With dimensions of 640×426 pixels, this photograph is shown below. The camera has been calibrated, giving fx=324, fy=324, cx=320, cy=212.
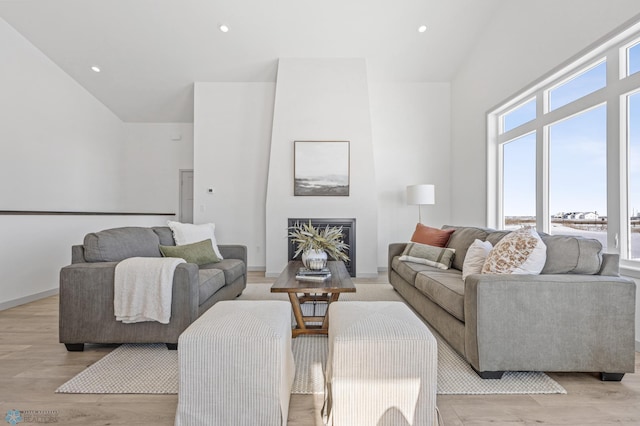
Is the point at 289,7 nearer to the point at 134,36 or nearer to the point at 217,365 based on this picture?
the point at 134,36

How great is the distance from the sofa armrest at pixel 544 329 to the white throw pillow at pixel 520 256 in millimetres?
204

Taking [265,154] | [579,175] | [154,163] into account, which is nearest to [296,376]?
[579,175]

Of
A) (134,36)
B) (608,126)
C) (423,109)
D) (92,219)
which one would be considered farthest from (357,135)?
(92,219)

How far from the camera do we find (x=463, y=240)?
11.0ft

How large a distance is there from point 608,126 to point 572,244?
1.27m

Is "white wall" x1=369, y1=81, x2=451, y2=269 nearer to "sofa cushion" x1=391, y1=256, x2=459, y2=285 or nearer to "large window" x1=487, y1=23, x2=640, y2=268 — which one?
"large window" x1=487, y1=23, x2=640, y2=268

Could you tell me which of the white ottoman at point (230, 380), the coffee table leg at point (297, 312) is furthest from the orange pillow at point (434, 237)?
the white ottoman at point (230, 380)

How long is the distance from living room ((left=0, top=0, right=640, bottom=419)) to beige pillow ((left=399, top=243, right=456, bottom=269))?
1429mm

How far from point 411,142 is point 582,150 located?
9.21 ft

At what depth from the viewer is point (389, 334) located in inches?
57.3

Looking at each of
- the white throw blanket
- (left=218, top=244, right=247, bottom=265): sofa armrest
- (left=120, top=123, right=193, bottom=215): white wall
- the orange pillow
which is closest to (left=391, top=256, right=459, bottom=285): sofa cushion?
the orange pillow

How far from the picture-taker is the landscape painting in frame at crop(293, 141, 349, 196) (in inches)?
202

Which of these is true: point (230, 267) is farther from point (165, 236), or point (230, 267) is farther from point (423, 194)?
point (423, 194)

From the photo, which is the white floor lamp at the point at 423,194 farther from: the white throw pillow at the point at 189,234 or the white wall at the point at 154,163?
the white wall at the point at 154,163
